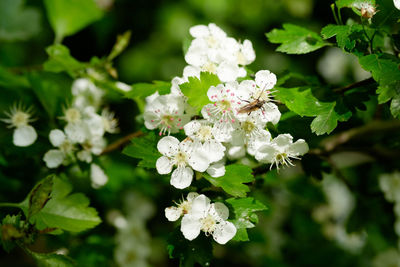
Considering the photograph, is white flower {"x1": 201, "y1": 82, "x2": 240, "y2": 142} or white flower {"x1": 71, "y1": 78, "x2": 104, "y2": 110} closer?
white flower {"x1": 201, "y1": 82, "x2": 240, "y2": 142}

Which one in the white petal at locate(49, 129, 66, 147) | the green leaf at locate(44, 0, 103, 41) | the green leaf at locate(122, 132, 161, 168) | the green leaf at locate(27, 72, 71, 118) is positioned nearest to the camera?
the green leaf at locate(122, 132, 161, 168)

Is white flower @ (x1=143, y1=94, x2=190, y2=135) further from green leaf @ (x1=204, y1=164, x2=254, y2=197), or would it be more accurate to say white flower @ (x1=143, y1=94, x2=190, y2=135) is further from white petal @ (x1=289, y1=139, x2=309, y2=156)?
white petal @ (x1=289, y1=139, x2=309, y2=156)

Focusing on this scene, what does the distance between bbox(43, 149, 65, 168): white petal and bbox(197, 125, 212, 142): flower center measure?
0.54 meters

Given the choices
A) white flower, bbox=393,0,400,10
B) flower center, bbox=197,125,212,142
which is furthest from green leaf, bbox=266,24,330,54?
flower center, bbox=197,125,212,142

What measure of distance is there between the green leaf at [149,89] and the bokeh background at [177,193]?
0.17 meters

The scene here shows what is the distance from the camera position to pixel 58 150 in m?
1.38

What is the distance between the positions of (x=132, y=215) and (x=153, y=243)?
0.35 metres

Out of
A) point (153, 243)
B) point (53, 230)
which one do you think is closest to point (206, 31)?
point (53, 230)

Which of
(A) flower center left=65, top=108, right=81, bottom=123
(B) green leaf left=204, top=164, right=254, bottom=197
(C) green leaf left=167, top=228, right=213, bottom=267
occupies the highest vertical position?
(B) green leaf left=204, top=164, right=254, bottom=197

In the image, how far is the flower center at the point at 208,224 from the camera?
3.55 feet

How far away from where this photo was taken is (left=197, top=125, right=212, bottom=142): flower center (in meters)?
1.08

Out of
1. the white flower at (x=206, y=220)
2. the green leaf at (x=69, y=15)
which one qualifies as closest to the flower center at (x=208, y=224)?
the white flower at (x=206, y=220)

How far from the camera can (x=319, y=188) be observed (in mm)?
2188

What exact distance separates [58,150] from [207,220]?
1.92 feet
